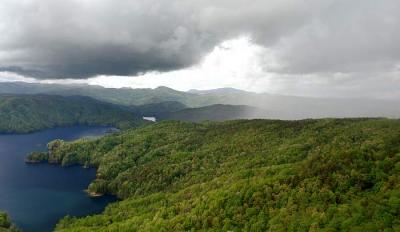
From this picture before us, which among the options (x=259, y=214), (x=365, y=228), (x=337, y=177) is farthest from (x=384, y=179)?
(x=259, y=214)

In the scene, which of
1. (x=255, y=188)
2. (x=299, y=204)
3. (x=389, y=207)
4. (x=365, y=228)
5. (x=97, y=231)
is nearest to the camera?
(x=365, y=228)

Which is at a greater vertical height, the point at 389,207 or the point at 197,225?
the point at 389,207

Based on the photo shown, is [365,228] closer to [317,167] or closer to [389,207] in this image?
[389,207]

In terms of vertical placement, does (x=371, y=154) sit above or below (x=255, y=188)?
above

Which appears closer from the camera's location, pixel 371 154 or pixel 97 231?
pixel 97 231

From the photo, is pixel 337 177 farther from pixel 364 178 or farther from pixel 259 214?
pixel 259 214

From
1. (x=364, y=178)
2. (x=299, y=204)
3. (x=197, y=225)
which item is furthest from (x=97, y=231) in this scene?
(x=364, y=178)

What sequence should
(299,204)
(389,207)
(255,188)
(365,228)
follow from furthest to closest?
(255,188)
(299,204)
(389,207)
(365,228)

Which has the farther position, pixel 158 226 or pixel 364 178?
pixel 158 226

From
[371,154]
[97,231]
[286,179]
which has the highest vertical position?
[371,154]
